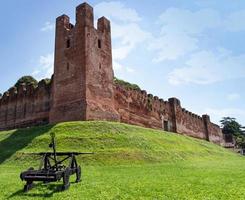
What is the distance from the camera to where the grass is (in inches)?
320

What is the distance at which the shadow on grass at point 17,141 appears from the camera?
58.6 feet

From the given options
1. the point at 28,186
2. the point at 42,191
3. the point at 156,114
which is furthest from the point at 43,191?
the point at 156,114

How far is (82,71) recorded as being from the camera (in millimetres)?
23344

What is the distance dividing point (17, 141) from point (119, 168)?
32.4ft

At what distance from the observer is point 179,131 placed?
128 feet

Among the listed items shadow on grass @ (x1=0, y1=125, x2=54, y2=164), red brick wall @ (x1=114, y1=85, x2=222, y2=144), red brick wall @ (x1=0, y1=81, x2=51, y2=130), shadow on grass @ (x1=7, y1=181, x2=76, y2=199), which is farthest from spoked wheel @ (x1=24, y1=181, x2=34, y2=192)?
red brick wall @ (x1=114, y1=85, x2=222, y2=144)

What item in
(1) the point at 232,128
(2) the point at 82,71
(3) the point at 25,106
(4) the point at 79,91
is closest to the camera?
(4) the point at 79,91

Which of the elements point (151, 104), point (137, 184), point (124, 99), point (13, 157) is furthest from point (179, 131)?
point (137, 184)

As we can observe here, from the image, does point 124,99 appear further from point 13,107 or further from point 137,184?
point 137,184

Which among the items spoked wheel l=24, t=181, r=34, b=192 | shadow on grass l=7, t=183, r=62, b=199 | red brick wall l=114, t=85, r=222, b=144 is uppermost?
red brick wall l=114, t=85, r=222, b=144

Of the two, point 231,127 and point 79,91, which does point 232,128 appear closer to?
point 231,127

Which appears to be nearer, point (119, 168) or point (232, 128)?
point (119, 168)

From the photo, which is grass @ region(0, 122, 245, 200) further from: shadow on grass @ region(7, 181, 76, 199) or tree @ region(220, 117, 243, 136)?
tree @ region(220, 117, 243, 136)

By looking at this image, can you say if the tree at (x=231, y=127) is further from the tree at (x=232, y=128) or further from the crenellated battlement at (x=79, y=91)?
the crenellated battlement at (x=79, y=91)
